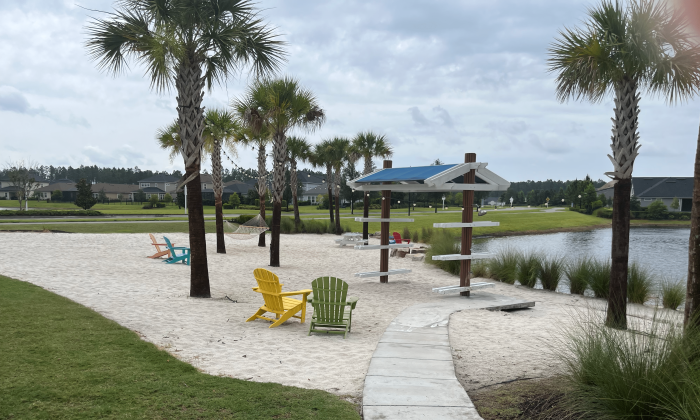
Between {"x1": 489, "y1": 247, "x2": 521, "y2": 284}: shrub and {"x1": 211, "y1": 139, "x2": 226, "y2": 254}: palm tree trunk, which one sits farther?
{"x1": 211, "y1": 139, "x2": 226, "y2": 254}: palm tree trunk

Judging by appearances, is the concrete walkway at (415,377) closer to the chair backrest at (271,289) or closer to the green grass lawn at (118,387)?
the green grass lawn at (118,387)

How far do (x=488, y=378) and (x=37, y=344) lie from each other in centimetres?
543

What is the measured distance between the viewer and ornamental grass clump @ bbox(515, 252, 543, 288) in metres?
13.6

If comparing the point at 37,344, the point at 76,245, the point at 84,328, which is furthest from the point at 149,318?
the point at 76,245

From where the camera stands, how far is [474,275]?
15.2m

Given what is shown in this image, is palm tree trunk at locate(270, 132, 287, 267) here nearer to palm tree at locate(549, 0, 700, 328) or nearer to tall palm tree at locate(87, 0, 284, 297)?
tall palm tree at locate(87, 0, 284, 297)

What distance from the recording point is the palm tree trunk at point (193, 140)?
10.1 m

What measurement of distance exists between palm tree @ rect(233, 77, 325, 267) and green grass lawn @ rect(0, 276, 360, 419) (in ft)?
31.1

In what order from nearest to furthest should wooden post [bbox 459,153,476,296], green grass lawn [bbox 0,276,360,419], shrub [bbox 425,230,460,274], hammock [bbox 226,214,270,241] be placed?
green grass lawn [bbox 0,276,360,419]
wooden post [bbox 459,153,476,296]
shrub [bbox 425,230,460,274]
hammock [bbox 226,214,270,241]

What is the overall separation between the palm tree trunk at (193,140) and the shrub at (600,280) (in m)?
9.53

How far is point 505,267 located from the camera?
14336 mm

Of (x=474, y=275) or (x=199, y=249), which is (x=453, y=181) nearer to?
(x=474, y=275)

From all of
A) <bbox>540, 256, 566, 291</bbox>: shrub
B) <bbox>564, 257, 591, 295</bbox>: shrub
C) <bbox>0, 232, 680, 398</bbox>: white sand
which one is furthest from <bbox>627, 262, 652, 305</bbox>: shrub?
<bbox>540, 256, 566, 291</bbox>: shrub

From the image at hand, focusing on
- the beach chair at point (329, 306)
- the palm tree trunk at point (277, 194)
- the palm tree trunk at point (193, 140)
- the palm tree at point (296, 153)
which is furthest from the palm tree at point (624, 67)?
the palm tree at point (296, 153)
